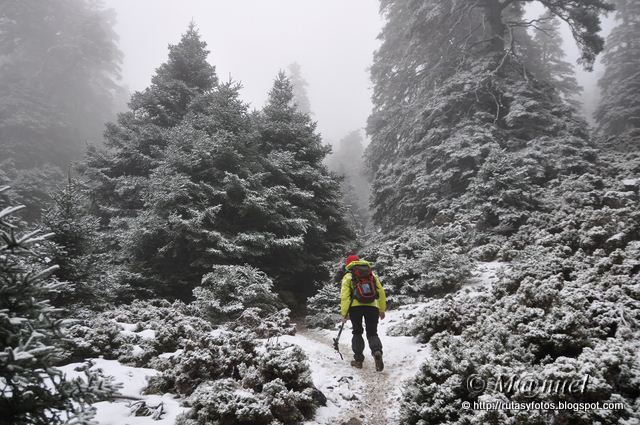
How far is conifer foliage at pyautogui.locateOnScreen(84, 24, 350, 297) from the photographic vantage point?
9445 mm

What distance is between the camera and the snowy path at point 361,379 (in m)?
4.65

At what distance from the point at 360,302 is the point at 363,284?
0.33m

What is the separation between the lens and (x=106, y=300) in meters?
7.58

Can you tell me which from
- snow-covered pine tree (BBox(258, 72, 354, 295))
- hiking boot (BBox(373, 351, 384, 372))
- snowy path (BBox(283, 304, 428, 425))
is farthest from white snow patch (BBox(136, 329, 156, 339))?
snow-covered pine tree (BBox(258, 72, 354, 295))

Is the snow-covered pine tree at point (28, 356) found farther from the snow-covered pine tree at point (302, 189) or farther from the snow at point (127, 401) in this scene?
the snow-covered pine tree at point (302, 189)

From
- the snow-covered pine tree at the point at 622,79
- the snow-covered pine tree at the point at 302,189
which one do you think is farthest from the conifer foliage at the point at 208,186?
the snow-covered pine tree at the point at 622,79

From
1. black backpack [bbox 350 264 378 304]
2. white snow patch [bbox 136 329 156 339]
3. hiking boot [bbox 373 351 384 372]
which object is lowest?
hiking boot [bbox 373 351 384 372]

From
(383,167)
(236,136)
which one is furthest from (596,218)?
(383,167)

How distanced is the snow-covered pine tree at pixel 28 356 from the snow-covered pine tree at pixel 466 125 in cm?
1163

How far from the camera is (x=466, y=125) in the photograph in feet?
49.1

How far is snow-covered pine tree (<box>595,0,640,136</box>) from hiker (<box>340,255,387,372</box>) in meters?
23.7

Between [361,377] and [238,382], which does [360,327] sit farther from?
[238,382]

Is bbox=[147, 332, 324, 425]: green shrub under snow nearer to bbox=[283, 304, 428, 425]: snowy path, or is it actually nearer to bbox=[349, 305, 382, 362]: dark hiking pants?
bbox=[283, 304, 428, 425]: snowy path

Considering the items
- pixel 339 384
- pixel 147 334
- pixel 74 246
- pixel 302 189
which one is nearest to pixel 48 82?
pixel 302 189
